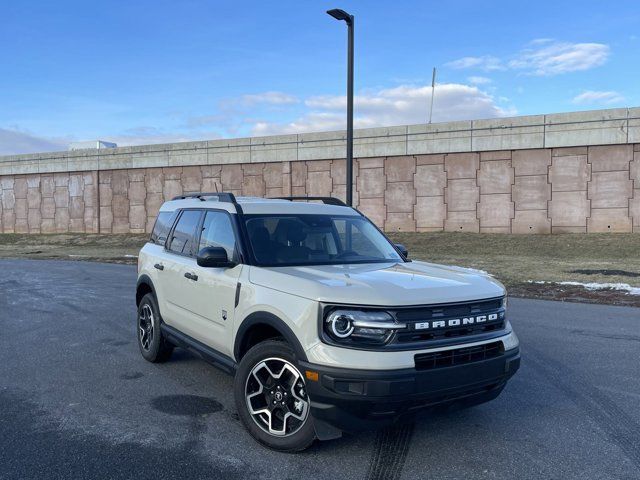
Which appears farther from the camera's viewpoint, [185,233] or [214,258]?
[185,233]

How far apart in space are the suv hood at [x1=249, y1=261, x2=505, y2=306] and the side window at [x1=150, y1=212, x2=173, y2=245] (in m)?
2.42

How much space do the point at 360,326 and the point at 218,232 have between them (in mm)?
2127

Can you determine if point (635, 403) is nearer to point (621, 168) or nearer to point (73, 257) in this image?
point (621, 168)

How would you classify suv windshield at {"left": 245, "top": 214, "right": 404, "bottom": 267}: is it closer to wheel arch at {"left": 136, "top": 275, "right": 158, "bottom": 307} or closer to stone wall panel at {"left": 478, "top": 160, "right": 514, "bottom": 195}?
wheel arch at {"left": 136, "top": 275, "right": 158, "bottom": 307}

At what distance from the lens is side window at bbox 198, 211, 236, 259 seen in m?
4.98

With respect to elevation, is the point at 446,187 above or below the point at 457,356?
above

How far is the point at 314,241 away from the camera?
5.20 m

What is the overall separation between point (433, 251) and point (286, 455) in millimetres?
19938

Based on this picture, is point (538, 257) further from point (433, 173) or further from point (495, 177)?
point (433, 173)

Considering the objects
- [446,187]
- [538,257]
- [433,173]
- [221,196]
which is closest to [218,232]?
[221,196]

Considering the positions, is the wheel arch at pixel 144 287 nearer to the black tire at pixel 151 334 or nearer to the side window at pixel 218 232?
the black tire at pixel 151 334

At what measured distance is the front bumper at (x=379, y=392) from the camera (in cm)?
354

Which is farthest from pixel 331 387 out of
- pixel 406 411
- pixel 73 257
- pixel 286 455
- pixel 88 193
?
pixel 88 193

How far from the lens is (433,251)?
2330 cm
